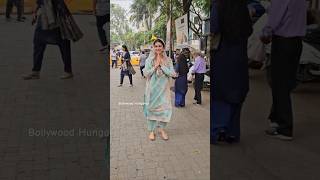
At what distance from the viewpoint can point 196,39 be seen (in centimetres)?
186

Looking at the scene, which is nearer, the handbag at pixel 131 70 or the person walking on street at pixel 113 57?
the person walking on street at pixel 113 57

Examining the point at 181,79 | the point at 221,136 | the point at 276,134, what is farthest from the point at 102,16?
the point at 276,134

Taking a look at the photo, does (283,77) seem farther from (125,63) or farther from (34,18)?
(34,18)

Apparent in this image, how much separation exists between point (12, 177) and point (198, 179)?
0.99 meters

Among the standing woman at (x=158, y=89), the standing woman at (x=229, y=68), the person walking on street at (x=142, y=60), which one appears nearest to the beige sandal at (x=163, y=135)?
the standing woman at (x=158, y=89)

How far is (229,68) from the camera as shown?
6.13 feet

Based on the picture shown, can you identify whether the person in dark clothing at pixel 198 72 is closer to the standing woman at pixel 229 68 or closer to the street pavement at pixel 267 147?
the standing woman at pixel 229 68

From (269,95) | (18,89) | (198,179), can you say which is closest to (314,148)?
(269,95)

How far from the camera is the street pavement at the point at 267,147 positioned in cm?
189

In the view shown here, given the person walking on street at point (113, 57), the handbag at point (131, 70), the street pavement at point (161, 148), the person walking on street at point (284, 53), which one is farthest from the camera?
the street pavement at point (161, 148)

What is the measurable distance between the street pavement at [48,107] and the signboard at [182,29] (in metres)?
0.37

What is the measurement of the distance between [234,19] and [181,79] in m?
0.57

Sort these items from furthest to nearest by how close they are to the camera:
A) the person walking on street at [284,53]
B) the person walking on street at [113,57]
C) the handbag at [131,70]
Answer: the handbag at [131,70]
the person walking on street at [113,57]
the person walking on street at [284,53]

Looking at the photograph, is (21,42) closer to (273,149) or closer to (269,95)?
(269,95)
